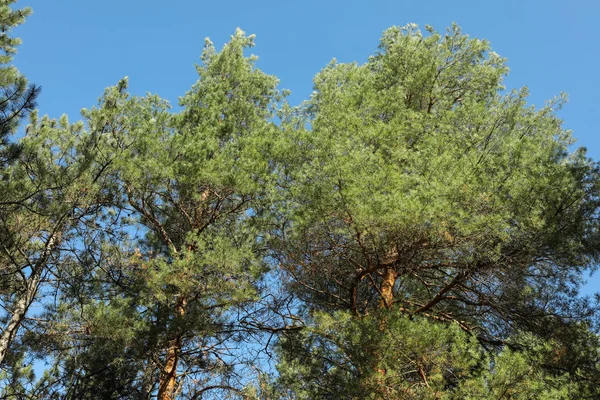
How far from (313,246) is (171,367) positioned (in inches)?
105

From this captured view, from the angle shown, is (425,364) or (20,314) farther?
(20,314)

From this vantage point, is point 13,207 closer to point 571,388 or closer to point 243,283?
point 243,283

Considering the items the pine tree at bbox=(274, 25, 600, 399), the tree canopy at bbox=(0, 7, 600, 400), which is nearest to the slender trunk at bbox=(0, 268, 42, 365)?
the tree canopy at bbox=(0, 7, 600, 400)

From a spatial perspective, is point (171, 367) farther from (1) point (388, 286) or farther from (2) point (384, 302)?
(1) point (388, 286)

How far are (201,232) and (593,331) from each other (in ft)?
18.0

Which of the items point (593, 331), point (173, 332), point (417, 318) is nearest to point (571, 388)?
point (593, 331)

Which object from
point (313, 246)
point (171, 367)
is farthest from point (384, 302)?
point (171, 367)

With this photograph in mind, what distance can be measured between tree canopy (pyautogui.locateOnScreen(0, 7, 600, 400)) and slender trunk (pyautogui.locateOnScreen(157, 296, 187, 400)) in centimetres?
4

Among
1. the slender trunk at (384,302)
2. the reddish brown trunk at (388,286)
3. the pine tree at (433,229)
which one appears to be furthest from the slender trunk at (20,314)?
the reddish brown trunk at (388,286)

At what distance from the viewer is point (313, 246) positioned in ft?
22.5

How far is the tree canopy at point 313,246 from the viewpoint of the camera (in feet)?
18.6

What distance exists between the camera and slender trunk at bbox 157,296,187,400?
673cm

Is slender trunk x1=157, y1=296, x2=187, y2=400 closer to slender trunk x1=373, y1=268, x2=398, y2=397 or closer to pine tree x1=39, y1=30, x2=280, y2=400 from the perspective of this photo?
pine tree x1=39, y1=30, x2=280, y2=400

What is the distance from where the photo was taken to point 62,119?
7.64 meters
